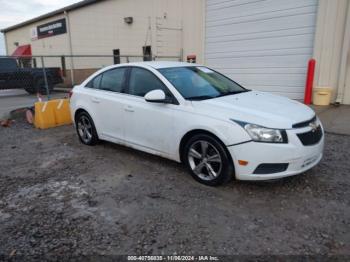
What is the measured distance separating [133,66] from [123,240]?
2864mm

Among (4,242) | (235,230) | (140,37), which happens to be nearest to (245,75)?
(140,37)

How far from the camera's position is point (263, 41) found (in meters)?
10.2

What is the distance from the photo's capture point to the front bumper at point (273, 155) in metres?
3.21

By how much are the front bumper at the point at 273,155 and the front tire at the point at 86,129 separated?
9.71ft

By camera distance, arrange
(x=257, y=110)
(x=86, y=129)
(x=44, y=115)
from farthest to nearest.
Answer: (x=44, y=115)
(x=86, y=129)
(x=257, y=110)

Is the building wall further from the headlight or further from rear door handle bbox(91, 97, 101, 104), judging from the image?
rear door handle bbox(91, 97, 101, 104)

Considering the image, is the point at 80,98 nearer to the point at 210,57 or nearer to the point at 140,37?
the point at 210,57

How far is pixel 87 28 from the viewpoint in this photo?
60.8 feet

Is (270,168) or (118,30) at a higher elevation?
(118,30)

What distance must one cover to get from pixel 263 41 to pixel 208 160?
25.7 feet

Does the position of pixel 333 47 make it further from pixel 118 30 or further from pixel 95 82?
pixel 118 30

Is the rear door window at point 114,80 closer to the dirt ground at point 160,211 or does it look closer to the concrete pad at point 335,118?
the dirt ground at point 160,211

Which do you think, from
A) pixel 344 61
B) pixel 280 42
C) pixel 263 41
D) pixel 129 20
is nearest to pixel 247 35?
pixel 263 41

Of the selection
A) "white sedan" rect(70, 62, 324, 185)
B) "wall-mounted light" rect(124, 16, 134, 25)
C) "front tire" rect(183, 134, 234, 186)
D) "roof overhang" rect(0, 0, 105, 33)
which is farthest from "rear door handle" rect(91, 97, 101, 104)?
"roof overhang" rect(0, 0, 105, 33)
